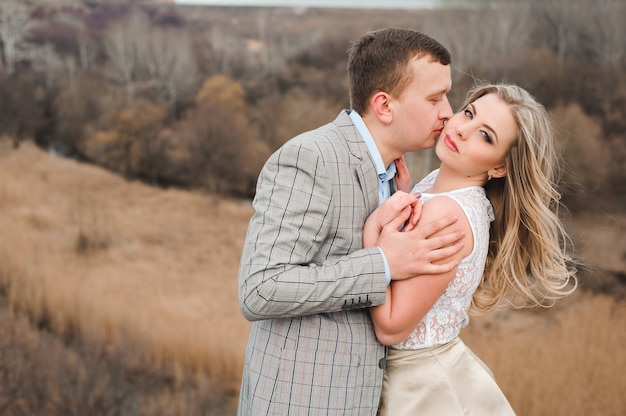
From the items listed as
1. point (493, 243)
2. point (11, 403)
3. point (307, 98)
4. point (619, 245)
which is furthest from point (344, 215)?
point (307, 98)

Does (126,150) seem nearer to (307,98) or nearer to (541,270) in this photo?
(307,98)

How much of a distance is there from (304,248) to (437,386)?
2.05ft

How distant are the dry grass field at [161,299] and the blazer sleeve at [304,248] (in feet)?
14.8

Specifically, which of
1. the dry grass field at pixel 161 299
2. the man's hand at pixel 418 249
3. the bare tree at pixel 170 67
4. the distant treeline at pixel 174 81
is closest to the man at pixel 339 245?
the man's hand at pixel 418 249

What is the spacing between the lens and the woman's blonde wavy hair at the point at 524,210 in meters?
1.95

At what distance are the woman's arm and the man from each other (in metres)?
0.04

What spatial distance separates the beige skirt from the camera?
74.9 inches

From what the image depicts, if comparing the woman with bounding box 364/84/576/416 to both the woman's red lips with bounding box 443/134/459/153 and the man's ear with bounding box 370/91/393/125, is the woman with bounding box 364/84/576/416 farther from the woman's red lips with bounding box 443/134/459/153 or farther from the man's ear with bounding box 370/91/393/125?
the man's ear with bounding box 370/91/393/125

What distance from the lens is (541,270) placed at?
218 cm

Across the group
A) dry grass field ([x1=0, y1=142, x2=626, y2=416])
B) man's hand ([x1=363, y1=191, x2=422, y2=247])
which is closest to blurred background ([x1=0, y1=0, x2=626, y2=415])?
dry grass field ([x1=0, y1=142, x2=626, y2=416])

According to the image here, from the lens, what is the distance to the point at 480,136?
1950mm

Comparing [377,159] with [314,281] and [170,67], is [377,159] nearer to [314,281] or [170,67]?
[314,281]

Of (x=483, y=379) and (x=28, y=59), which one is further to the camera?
(x=28, y=59)

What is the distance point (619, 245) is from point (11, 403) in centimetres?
766
